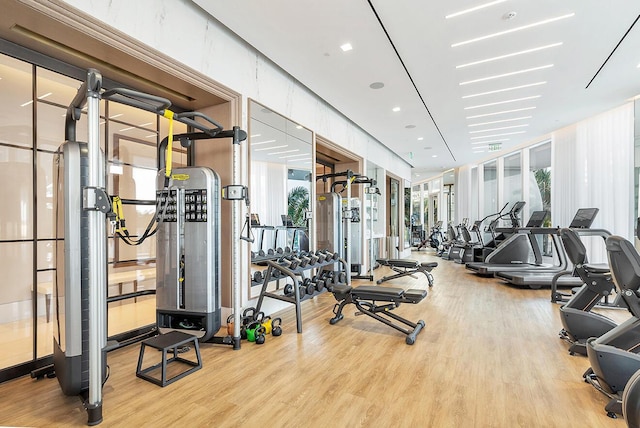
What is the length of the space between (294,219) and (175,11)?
307 cm

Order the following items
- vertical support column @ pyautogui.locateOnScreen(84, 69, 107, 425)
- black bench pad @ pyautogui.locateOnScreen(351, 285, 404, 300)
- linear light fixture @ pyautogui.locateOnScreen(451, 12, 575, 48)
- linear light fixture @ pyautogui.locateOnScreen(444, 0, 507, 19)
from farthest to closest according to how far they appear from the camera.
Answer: black bench pad @ pyautogui.locateOnScreen(351, 285, 404, 300)
linear light fixture @ pyautogui.locateOnScreen(451, 12, 575, 48)
linear light fixture @ pyautogui.locateOnScreen(444, 0, 507, 19)
vertical support column @ pyautogui.locateOnScreen(84, 69, 107, 425)

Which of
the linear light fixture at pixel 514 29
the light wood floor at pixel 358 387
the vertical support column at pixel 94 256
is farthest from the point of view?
the linear light fixture at pixel 514 29

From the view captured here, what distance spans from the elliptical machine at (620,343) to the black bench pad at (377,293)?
1.69m

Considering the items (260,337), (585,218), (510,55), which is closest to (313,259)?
(260,337)

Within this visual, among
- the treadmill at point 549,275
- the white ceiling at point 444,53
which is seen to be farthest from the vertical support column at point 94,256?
the treadmill at point 549,275

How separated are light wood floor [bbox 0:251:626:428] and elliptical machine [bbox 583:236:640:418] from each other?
0.19m

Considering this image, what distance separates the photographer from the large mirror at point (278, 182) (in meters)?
4.23

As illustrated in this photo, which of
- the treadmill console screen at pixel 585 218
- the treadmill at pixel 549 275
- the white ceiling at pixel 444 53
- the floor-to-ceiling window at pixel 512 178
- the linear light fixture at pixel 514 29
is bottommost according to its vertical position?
the treadmill at pixel 549 275

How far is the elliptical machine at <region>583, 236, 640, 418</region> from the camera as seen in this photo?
6.84 feet

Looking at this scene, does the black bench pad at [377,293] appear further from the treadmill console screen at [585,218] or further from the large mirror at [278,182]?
the treadmill console screen at [585,218]

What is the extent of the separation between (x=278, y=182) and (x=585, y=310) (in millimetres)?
3941

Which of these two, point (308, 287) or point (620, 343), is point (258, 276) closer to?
point (308, 287)

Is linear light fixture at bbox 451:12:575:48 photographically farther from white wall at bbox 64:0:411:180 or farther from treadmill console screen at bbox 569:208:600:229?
treadmill console screen at bbox 569:208:600:229

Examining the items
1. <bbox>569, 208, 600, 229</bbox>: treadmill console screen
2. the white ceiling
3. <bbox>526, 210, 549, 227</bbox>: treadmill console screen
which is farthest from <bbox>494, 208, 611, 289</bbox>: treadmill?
the white ceiling
